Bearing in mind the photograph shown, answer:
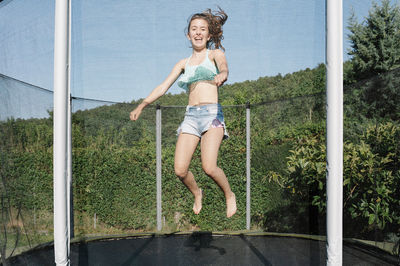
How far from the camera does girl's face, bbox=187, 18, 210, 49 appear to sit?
2207 mm

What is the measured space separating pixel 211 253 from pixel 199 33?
164 centimetres

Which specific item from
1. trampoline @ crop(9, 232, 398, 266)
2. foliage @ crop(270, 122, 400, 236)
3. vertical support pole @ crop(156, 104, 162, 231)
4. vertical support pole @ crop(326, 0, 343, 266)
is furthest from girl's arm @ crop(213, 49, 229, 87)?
trampoline @ crop(9, 232, 398, 266)

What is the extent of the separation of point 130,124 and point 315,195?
1.65 meters

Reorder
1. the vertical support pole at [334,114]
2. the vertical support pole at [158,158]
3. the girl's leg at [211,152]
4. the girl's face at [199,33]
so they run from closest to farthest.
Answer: the vertical support pole at [334,114] → the girl's leg at [211,152] → the girl's face at [199,33] → the vertical support pole at [158,158]

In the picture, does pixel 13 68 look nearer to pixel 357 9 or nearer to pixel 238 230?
→ pixel 238 230

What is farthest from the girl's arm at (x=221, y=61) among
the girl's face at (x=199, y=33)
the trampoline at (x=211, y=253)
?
the trampoline at (x=211, y=253)

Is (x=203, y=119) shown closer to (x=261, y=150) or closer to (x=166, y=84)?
(x=166, y=84)

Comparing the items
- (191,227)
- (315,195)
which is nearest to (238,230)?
(191,227)

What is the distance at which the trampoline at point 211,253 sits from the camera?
6.91 feet

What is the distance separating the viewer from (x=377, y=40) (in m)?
2.34

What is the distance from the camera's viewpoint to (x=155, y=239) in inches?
109

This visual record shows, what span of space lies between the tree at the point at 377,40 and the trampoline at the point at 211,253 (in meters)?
1.36

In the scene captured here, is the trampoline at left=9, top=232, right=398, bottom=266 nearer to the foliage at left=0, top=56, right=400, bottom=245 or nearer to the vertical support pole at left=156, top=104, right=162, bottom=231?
the foliage at left=0, top=56, right=400, bottom=245

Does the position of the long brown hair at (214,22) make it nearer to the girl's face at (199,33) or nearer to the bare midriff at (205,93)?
the girl's face at (199,33)
